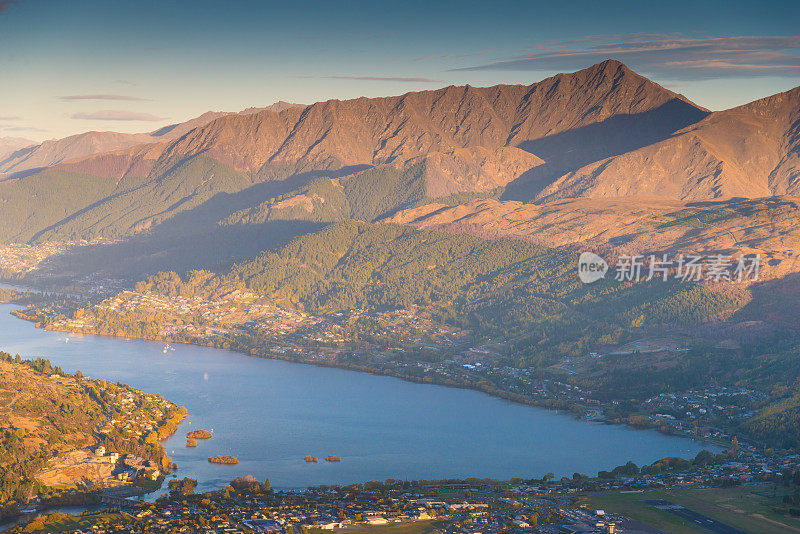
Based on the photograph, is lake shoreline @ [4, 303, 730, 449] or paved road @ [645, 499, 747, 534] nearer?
paved road @ [645, 499, 747, 534]

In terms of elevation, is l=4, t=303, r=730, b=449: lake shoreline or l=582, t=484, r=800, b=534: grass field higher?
l=4, t=303, r=730, b=449: lake shoreline

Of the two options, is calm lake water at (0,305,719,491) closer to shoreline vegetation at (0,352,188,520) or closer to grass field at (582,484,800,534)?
shoreline vegetation at (0,352,188,520)

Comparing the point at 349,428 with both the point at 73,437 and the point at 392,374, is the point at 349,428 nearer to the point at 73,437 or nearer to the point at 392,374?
the point at 73,437

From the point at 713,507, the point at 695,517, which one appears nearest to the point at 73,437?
the point at 695,517

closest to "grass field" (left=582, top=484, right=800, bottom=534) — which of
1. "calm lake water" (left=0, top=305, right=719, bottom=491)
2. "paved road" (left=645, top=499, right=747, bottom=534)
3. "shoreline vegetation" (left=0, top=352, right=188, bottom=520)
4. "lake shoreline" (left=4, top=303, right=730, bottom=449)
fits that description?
"paved road" (left=645, top=499, right=747, bottom=534)

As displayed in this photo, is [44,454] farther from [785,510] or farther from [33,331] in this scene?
[33,331]

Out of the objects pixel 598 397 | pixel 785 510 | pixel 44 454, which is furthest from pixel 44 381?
pixel 785 510

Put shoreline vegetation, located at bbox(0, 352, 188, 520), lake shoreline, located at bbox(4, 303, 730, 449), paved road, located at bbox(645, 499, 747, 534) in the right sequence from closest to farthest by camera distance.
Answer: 1. paved road, located at bbox(645, 499, 747, 534)
2. shoreline vegetation, located at bbox(0, 352, 188, 520)
3. lake shoreline, located at bbox(4, 303, 730, 449)
